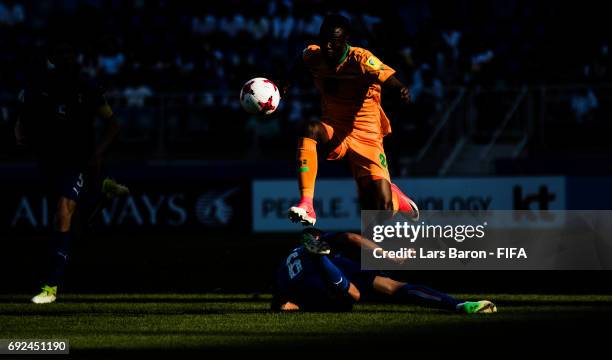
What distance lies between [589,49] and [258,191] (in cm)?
674

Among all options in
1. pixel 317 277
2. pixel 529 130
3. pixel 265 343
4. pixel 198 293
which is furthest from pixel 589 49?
pixel 265 343

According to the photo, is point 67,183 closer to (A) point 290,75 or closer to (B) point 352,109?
(A) point 290,75

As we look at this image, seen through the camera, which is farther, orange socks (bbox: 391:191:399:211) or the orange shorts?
orange socks (bbox: 391:191:399:211)

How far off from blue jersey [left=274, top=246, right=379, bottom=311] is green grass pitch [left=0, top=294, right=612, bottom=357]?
0.18m

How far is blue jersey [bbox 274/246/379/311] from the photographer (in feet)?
30.3

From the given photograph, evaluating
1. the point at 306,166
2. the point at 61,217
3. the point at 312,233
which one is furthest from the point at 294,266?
the point at 61,217

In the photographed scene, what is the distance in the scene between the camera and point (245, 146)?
22.6m

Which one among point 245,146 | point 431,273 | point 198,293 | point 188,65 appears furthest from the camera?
Answer: point 188,65

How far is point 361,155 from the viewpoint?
10766 mm

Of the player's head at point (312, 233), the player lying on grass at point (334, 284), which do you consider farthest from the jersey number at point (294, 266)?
the player's head at point (312, 233)

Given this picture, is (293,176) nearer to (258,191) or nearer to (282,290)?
(258,191)

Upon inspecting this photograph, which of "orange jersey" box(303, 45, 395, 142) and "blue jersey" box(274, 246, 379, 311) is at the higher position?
"orange jersey" box(303, 45, 395, 142)

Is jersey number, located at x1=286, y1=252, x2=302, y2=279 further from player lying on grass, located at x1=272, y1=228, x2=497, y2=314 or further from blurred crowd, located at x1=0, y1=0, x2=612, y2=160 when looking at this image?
blurred crowd, located at x1=0, y1=0, x2=612, y2=160

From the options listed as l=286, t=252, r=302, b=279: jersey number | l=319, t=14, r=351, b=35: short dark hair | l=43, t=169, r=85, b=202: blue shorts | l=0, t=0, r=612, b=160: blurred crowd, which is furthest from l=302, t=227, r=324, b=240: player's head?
l=0, t=0, r=612, b=160: blurred crowd
